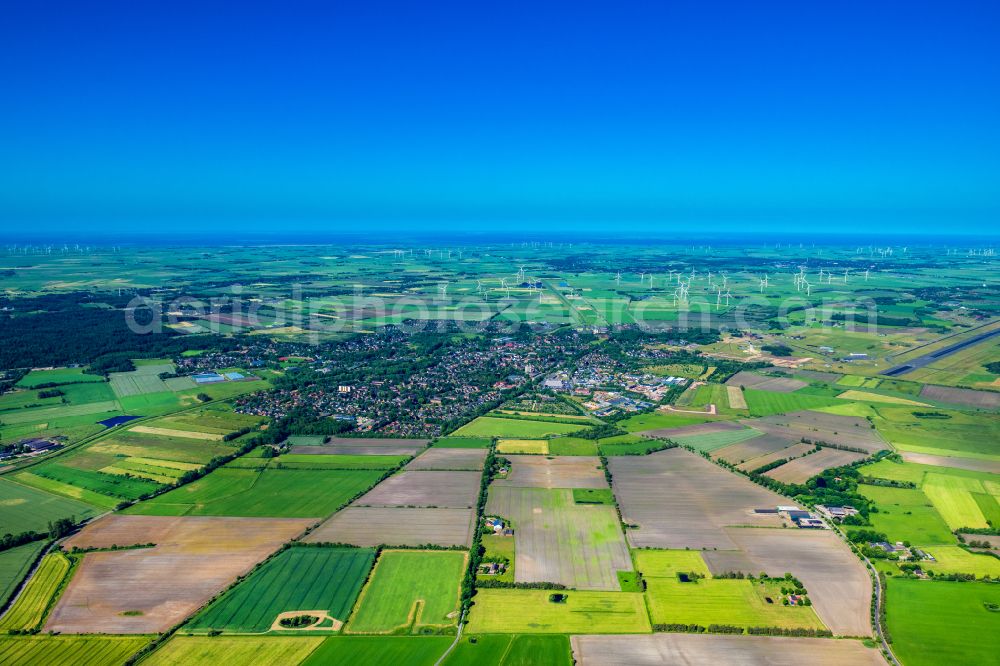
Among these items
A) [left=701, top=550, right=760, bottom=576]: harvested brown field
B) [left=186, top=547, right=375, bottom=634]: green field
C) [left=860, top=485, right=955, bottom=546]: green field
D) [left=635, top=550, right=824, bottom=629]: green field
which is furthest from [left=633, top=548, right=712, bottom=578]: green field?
[left=186, top=547, right=375, bottom=634]: green field

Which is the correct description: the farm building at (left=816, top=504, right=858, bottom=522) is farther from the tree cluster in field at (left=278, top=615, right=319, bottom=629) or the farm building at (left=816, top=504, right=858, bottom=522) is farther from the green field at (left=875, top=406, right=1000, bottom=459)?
the tree cluster in field at (left=278, top=615, right=319, bottom=629)

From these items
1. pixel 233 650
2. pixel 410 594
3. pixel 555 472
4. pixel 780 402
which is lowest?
pixel 233 650

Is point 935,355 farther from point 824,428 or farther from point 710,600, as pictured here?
point 710,600

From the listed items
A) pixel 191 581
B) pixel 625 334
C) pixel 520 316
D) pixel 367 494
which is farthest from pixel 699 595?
pixel 520 316

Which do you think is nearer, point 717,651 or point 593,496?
point 717,651

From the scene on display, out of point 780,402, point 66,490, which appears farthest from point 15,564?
point 780,402

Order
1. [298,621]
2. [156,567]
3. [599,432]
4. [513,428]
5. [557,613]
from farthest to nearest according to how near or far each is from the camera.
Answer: [513,428], [599,432], [156,567], [557,613], [298,621]
